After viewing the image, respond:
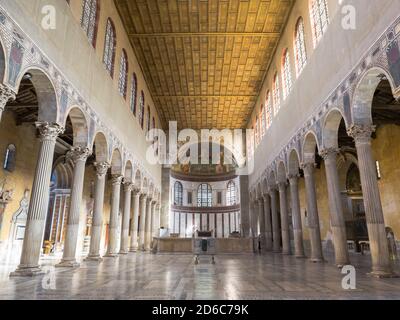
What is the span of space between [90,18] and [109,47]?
2817 millimetres

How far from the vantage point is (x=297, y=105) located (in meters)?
16.6

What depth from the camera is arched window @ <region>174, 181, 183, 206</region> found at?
141 feet

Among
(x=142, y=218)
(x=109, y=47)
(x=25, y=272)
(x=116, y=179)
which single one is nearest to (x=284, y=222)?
(x=116, y=179)

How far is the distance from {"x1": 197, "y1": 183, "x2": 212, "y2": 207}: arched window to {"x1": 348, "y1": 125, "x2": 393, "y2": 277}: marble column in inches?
1378

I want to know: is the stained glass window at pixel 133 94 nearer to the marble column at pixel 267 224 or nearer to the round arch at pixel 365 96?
the marble column at pixel 267 224

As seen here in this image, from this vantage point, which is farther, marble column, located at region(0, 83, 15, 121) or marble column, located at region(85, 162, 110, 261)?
marble column, located at region(85, 162, 110, 261)

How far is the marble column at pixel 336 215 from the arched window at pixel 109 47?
1196cm

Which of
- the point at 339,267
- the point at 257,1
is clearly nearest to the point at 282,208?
the point at 339,267

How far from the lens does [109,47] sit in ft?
56.1

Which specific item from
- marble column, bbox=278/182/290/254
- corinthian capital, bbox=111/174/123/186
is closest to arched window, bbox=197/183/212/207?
marble column, bbox=278/182/290/254

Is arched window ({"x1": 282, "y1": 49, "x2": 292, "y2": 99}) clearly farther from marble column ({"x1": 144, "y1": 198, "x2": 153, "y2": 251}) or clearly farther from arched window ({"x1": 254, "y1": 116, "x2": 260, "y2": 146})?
marble column ({"x1": 144, "y1": 198, "x2": 153, "y2": 251})

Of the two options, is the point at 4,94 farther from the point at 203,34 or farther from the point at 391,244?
the point at 391,244

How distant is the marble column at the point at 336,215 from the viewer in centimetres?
1210

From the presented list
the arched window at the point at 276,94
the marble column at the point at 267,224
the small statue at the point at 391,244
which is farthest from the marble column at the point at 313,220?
the marble column at the point at 267,224
